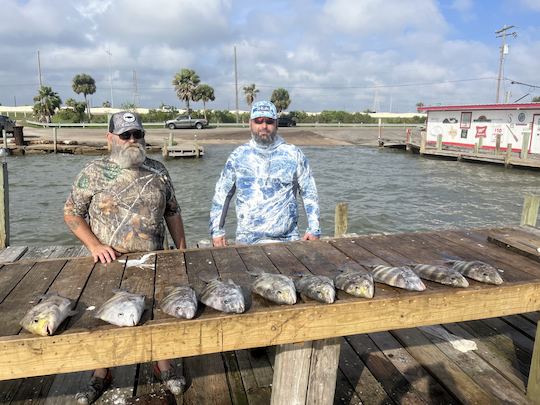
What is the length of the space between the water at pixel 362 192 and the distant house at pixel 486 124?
2338mm

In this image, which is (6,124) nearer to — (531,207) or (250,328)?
(531,207)

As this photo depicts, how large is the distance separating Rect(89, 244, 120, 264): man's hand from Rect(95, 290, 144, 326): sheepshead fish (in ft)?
2.54

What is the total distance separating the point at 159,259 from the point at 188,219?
11.6 m

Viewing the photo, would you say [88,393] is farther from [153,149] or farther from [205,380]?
[153,149]

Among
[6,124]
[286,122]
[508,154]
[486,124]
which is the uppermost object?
[286,122]

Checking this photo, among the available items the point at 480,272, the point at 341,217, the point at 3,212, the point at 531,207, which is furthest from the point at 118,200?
the point at 531,207

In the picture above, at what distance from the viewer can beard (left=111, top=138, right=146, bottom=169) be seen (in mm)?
3125

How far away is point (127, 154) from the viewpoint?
313 cm

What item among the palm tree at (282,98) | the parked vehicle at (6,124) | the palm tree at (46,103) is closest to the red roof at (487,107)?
the parked vehicle at (6,124)

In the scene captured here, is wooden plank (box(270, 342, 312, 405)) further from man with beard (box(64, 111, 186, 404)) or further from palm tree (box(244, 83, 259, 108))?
palm tree (box(244, 83, 259, 108))

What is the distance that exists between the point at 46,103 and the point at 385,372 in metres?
61.1

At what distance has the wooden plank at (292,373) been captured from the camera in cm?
246

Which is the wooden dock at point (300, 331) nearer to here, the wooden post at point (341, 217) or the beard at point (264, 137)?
the beard at point (264, 137)

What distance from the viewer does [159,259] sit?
2.89 m
